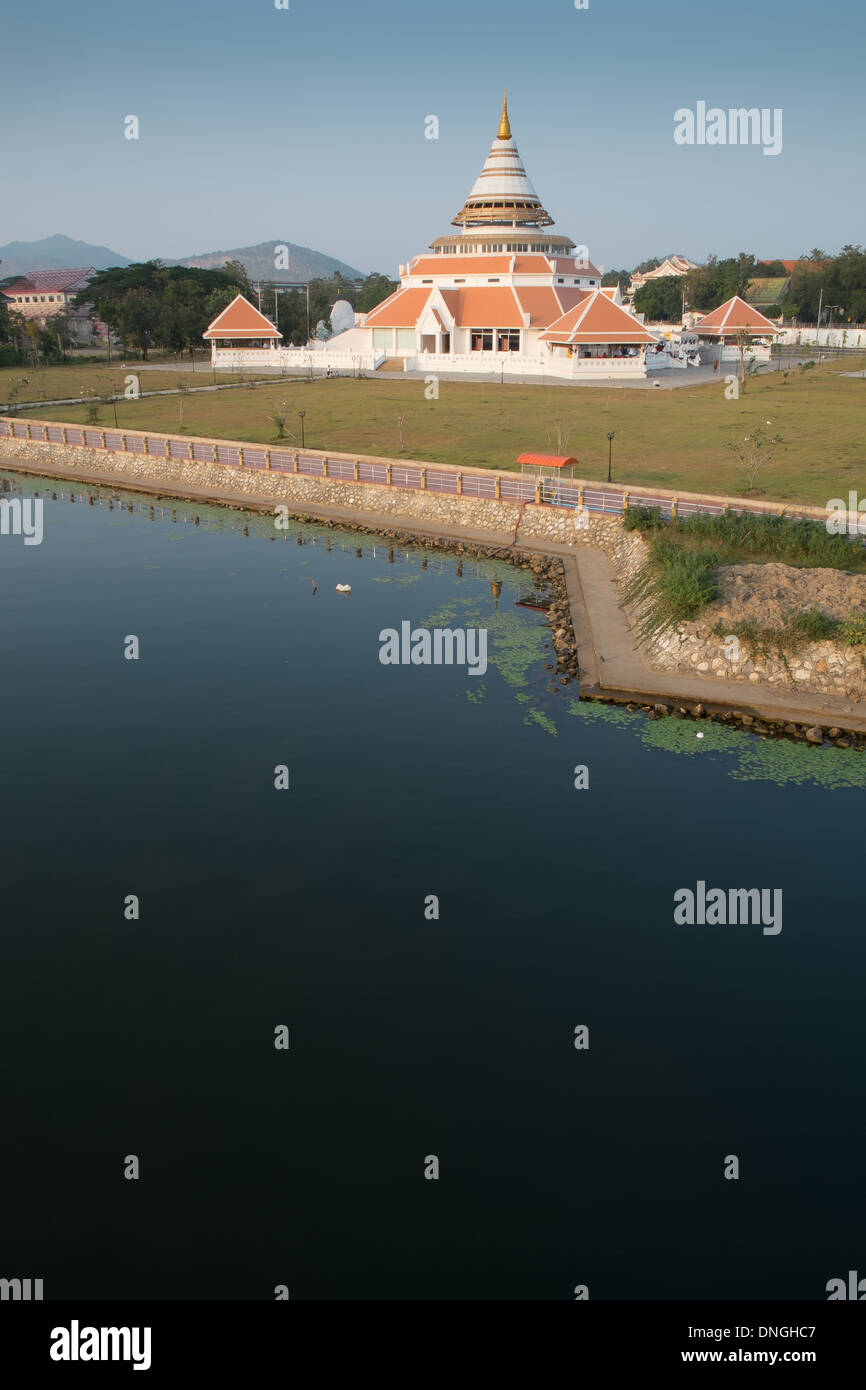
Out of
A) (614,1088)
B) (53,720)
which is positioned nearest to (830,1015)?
(614,1088)

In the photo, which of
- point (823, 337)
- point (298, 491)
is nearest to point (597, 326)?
point (298, 491)

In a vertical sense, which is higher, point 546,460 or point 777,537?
point 546,460

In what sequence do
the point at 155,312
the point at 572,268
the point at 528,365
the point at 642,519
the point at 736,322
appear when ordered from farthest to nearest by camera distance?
1. the point at 155,312
2. the point at 736,322
3. the point at 572,268
4. the point at 528,365
5. the point at 642,519

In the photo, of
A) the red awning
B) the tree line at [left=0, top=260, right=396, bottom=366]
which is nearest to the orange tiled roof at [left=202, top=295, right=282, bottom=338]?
the tree line at [left=0, top=260, right=396, bottom=366]

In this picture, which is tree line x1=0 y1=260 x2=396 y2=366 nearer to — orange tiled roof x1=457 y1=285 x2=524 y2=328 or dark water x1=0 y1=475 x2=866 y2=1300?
orange tiled roof x1=457 y1=285 x2=524 y2=328

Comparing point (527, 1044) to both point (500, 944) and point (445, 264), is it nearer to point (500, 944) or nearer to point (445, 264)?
point (500, 944)

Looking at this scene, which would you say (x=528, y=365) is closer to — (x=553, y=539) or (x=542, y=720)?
(x=553, y=539)
